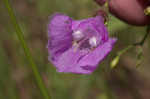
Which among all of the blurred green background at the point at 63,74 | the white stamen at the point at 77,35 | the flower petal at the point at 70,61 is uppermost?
the white stamen at the point at 77,35

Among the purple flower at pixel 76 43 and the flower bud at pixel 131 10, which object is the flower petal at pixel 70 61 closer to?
the purple flower at pixel 76 43

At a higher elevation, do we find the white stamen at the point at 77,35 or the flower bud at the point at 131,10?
the flower bud at the point at 131,10

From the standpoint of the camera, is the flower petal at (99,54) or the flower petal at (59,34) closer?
the flower petal at (99,54)

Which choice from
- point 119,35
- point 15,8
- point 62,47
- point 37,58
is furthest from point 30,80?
point 62,47

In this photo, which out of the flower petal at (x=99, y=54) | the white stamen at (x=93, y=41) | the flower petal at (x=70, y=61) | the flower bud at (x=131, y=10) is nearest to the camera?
the flower petal at (x=99, y=54)

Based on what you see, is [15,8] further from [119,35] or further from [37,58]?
[119,35]

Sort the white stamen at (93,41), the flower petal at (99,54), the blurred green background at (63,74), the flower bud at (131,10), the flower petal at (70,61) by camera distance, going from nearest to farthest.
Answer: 1. the flower petal at (99,54)
2. the flower petal at (70,61)
3. the white stamen at (93,41)
4. the flower bud at (131,10)
5. the blurred green background at (63,74)

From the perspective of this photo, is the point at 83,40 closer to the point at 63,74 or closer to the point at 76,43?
the point at 76,43

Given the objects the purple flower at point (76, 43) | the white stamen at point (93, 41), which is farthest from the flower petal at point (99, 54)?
the white stamen at point (93, 41)
